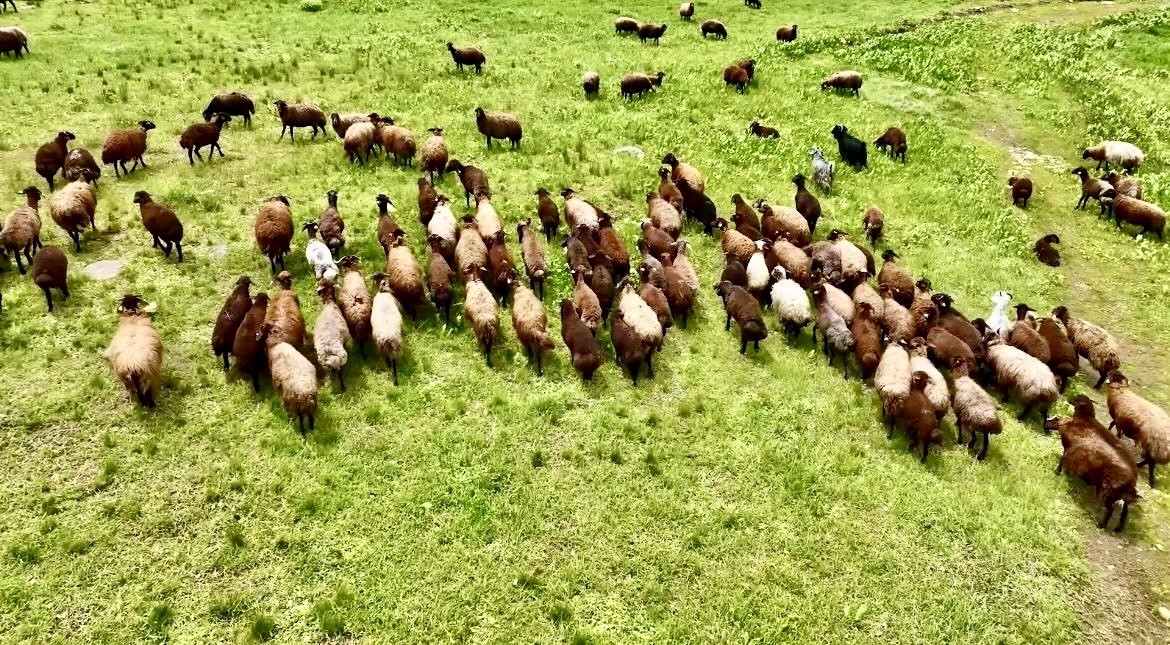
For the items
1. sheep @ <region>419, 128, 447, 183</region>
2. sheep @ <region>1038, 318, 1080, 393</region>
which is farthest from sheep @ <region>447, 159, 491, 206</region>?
sheep @ <region>1038, 318, 1080, 393</region>

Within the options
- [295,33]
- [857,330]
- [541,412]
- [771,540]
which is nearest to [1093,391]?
[857,330]

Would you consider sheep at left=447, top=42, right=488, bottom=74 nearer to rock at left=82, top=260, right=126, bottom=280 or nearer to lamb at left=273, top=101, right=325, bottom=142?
lamb at left=273, top=101, right=325, bottom=142

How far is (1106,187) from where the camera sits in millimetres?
20438

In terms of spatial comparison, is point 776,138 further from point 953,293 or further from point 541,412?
point 541,412

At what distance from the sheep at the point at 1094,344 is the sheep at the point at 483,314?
1200cm

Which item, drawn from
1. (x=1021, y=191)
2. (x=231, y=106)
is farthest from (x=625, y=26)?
(x=1021, y=191)

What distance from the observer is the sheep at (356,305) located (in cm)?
1336

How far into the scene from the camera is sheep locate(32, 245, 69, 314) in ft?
44.5

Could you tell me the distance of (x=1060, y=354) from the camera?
13.6m

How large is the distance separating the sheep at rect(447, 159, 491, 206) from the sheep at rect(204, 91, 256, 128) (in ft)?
26.7

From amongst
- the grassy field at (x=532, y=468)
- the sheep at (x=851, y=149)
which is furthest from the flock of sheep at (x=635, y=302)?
the sheep at (x=851, y=149)

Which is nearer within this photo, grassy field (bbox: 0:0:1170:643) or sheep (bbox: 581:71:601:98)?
grassy field (bbox: 0:0:1170:643)

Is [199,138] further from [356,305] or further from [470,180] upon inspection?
[356,305]

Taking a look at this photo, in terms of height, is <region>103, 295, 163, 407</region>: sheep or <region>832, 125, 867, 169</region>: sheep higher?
<region>832, 125, 867, 169</region>: sheep
